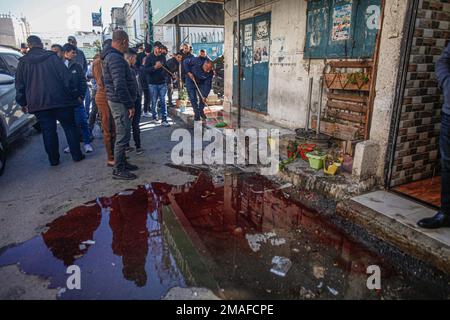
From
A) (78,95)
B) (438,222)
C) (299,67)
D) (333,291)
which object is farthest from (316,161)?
(78,95)

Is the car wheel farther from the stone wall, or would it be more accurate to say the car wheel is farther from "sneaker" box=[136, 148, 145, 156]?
the stone wall

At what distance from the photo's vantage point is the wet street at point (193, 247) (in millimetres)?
2521

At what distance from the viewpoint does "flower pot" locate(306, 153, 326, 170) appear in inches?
179

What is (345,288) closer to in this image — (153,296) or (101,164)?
(153,296)

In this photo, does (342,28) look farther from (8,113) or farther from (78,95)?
(8,113)

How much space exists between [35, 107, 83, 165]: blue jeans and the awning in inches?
172

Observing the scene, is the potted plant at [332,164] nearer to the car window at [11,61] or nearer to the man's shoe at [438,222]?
the man's shoe at [438,222]

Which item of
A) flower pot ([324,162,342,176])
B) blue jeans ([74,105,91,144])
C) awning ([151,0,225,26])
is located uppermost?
awning ([151,0,225,26])

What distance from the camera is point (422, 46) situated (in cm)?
358

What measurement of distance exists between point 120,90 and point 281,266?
11.4ft

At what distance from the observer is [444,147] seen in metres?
2.95

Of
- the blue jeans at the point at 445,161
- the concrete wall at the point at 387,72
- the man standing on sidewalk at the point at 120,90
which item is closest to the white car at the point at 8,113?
the man standing on sidewalk at the point at 120,90

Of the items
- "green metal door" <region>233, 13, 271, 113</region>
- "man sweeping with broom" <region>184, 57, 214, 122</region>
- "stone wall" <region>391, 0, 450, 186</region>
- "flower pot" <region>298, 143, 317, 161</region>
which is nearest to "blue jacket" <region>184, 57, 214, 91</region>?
"man sweeping with broom" <region>184, 57, 214, 122</region>

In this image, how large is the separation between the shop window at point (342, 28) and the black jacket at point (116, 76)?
3.51 m
